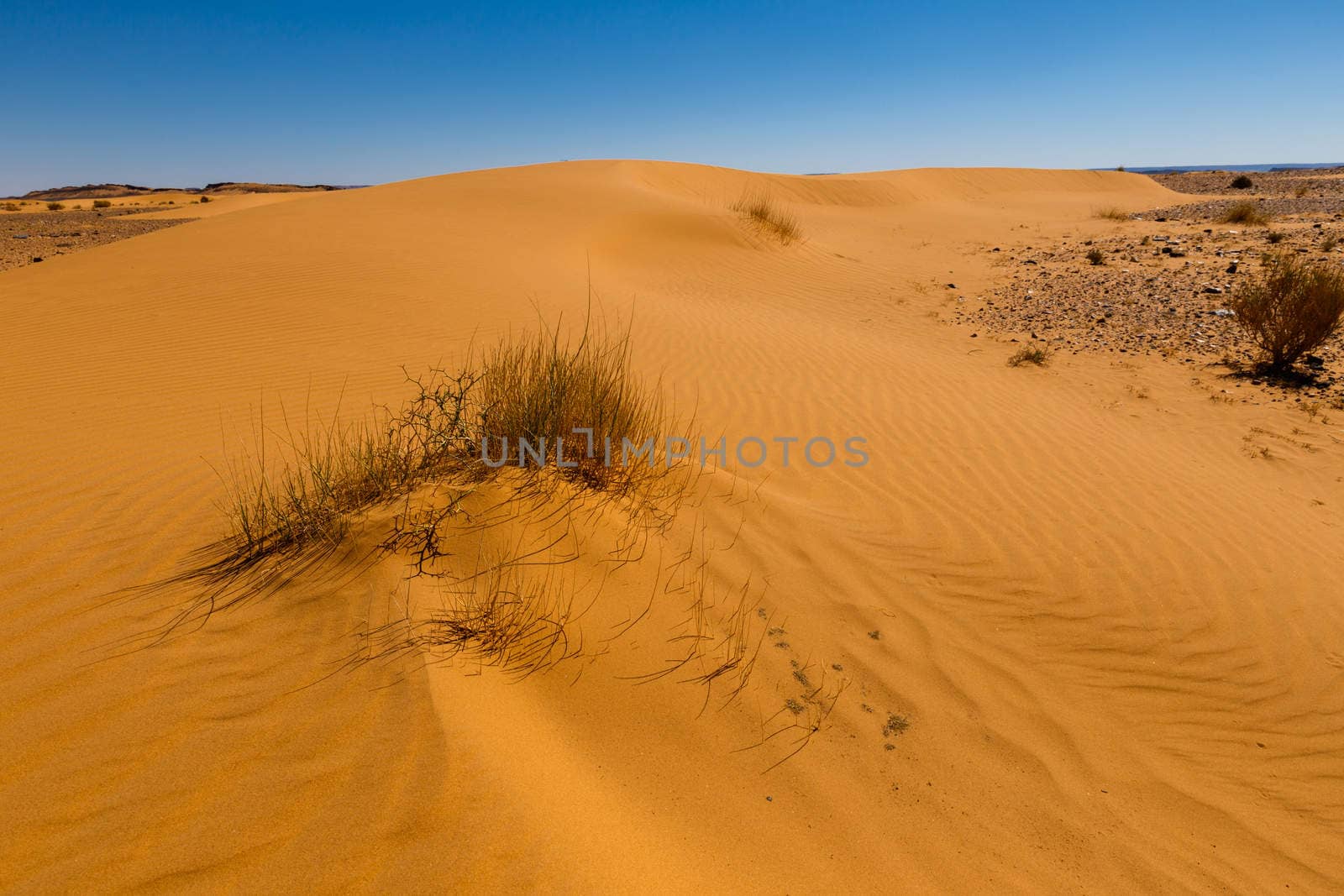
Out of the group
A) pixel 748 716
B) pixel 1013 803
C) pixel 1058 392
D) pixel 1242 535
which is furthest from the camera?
pixel 1058 392

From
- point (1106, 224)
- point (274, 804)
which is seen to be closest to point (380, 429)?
point (274, 804)

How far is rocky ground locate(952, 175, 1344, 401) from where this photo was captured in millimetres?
7414

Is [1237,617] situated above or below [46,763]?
below

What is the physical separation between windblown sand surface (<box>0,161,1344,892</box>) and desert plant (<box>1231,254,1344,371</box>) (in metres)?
1.29

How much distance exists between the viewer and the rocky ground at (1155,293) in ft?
24.3

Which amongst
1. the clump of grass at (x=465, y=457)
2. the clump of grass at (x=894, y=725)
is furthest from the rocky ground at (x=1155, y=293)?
the clump of grass at (x=465, y=457)

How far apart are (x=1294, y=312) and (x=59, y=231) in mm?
26399

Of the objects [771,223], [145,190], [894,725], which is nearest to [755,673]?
[894,725]

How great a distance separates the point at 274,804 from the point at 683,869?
120 centimetres

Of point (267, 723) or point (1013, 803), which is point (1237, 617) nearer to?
point (1013, 803)

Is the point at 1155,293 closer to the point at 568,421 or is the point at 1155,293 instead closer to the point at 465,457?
the point at 568,421

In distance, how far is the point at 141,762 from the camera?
76.8 inches

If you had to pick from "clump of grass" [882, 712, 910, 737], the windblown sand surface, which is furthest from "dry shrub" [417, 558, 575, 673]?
"clump of grass" [882, 712, 910, 737]

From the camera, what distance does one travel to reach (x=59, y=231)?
17922mm
